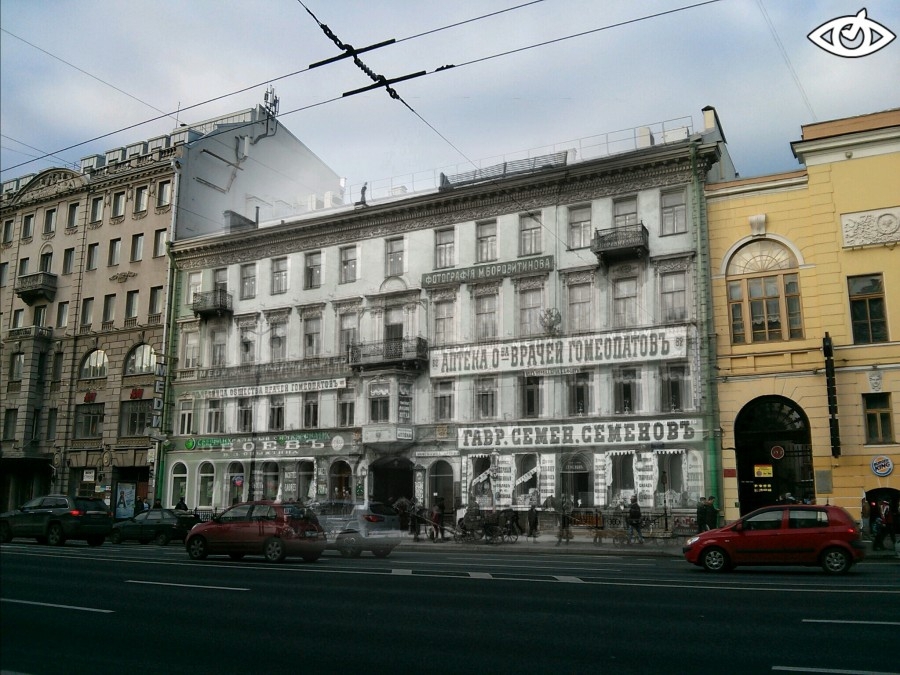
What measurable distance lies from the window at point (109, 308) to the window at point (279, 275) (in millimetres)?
11470

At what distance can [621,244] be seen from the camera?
32.8 meters

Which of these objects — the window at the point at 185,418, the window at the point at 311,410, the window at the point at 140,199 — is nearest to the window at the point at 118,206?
the window at the point at 140,199

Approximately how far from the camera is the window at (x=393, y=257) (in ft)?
130

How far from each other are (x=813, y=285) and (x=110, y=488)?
38.5 meters

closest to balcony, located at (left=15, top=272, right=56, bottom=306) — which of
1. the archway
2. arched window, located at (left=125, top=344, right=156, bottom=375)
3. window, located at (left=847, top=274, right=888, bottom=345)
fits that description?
the archway

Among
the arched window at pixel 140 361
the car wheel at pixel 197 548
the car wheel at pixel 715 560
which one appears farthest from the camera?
the arched window at pixel 140 361

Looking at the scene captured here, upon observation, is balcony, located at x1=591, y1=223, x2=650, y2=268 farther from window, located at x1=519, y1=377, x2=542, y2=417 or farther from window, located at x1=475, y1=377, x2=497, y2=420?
window, located at x1=475, y1=377, x2=497, y2=420

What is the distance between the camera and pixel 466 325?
3672cm

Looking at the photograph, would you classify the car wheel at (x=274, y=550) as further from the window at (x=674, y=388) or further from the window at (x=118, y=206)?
the window at (x=118, y=206)

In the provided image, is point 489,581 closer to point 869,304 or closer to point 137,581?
point 137,581

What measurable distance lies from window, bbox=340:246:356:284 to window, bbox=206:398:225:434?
10184mm

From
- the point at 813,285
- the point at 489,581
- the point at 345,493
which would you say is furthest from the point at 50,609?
the point at 345,493

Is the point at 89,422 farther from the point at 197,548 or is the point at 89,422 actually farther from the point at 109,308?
the point at 197,548

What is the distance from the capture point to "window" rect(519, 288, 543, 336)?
35.2 meters
